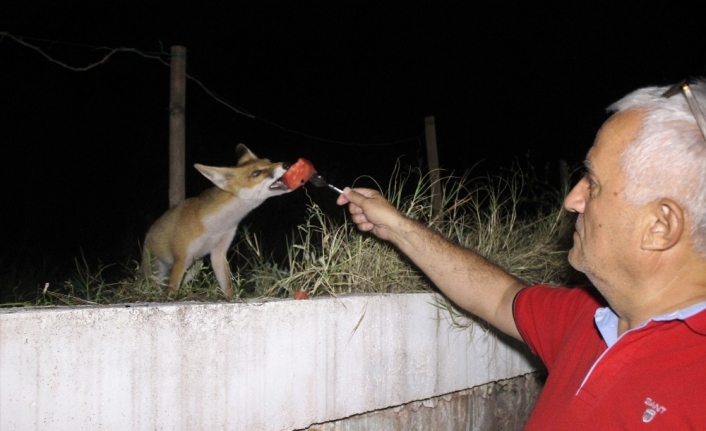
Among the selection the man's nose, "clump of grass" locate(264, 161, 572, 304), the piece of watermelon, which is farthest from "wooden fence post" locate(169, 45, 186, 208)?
the man's nose

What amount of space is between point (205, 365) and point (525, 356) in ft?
7.24

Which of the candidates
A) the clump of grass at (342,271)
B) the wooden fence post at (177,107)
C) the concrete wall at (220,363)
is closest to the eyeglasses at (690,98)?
the concrete wall at (220,363)

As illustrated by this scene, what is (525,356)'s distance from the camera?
146 inches

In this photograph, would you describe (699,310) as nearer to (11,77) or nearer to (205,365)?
(205,365)

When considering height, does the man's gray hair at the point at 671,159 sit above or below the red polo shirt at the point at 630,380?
above

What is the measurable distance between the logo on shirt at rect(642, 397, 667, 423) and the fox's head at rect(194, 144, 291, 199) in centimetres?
299

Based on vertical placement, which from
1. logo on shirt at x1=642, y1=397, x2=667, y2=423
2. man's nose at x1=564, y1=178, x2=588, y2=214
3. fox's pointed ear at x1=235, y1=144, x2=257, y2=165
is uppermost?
fox's pointed ear at x1=235, y1=144, x2=257, y2=165

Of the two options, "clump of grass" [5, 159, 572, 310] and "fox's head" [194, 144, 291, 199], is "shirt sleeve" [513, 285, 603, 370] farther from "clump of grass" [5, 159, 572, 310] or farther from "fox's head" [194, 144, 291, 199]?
"fox's head" [194, 144, 291, 199]

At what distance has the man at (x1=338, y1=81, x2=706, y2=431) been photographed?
1.63 m

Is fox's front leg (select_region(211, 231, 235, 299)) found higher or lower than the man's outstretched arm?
lower

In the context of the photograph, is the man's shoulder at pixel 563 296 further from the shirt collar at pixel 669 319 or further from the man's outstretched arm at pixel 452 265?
the shirt collar at pixel 669 319

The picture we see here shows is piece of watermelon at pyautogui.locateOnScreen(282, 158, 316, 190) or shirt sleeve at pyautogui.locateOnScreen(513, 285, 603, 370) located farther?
piece of watermelon at pyautogui.locateOnScreen(282, 158, 316, 190)

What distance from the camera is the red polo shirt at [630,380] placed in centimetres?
156

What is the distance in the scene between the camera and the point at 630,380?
1.69 metres
